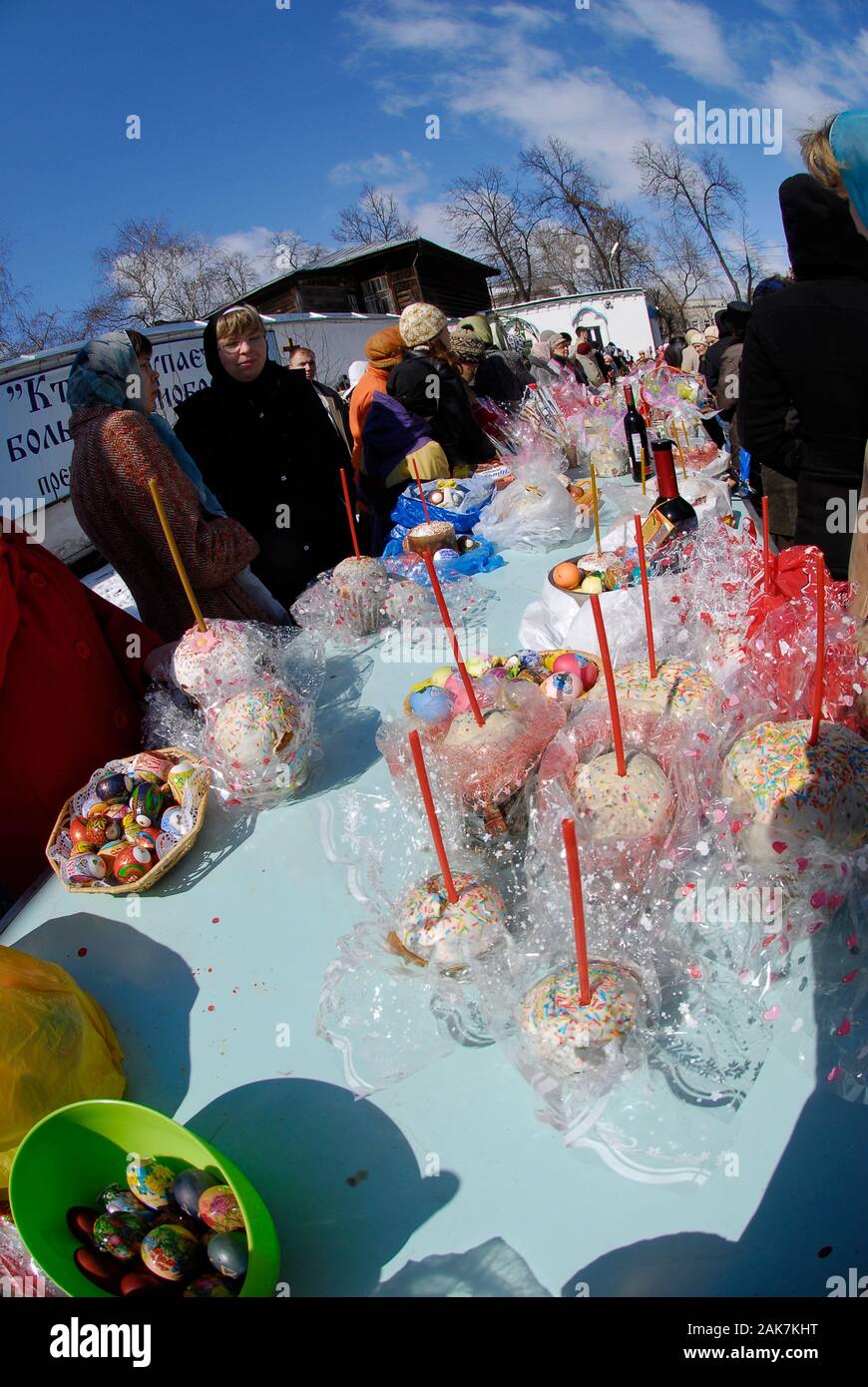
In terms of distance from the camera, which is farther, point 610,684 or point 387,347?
point 387,347

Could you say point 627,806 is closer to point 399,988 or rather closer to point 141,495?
point 399,988

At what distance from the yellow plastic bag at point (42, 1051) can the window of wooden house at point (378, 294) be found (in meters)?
26.8

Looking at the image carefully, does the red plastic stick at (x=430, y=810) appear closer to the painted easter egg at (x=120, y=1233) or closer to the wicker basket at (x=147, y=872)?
the painted easter egg at (x=120, y=1233)

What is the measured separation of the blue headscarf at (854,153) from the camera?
1.29 m

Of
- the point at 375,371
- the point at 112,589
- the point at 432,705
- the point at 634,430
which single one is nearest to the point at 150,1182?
the point at 432,705

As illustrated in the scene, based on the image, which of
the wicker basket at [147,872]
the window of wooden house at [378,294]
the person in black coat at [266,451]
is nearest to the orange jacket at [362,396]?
the person in black coat at [266,451]

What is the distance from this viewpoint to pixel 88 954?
1524mm

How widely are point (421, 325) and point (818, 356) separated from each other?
2.31 metres

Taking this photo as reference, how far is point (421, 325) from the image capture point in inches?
156
